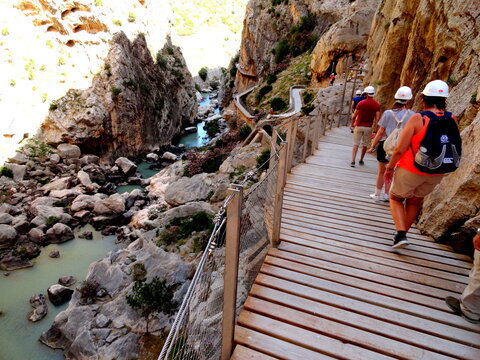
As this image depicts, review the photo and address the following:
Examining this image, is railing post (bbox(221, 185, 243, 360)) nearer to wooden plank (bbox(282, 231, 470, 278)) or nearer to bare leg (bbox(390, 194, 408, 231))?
wooden plank (bbox(282, 231, 470, 278))

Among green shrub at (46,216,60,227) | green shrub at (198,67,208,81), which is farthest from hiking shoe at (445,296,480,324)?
green shrub at (198,67,208,81)

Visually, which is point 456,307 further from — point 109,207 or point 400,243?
point 109,207

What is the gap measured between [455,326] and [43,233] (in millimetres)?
19280

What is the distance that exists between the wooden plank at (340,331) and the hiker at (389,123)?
348 centimetres

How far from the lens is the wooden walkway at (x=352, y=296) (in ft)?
9.36

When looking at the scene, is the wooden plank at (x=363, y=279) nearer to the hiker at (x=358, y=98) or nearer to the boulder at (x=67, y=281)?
the hiker at (x=358, y=98)

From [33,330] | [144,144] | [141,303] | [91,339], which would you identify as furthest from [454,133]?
[144,144]

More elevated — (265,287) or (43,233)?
(265,287)

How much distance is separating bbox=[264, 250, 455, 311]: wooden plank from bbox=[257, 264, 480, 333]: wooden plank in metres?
0.06

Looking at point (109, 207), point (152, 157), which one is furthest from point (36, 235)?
point (152, 157)

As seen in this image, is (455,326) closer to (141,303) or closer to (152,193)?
(141,303)

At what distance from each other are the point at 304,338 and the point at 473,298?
6.03 ft

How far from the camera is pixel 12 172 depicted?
21938mm

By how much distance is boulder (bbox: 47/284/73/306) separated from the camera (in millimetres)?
12383
